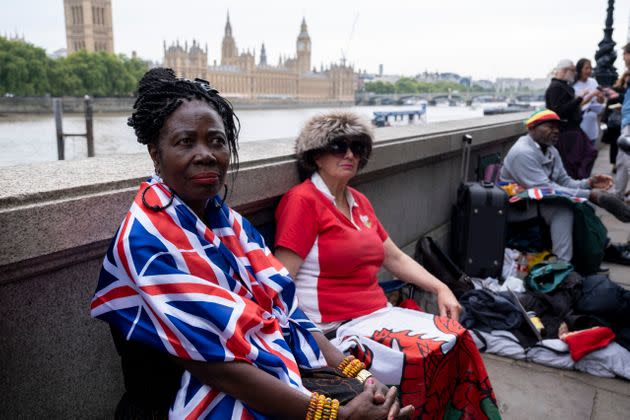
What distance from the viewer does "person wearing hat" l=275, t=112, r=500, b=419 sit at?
224cm

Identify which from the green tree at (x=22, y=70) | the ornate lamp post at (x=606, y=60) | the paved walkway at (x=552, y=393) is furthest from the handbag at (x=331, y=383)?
the green tree at (x=22, y=70)

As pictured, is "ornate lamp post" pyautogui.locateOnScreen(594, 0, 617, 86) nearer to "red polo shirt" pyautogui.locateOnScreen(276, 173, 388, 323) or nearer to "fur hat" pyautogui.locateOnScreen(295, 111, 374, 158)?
"fur hat" pyautogui.locateOnScreen(295, 111, 374, 158)

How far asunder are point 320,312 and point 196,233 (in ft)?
3.70

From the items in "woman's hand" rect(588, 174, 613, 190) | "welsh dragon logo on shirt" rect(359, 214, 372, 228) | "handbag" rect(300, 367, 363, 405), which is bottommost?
"handbag" rect(300, 367, 363, 405)

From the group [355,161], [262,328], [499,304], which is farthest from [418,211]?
[262,328]

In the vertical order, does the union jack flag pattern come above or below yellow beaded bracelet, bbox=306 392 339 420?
above

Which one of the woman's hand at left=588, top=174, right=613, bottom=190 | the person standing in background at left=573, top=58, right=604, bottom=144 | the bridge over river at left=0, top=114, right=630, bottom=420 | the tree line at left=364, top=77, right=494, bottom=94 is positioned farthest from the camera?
the tree line at left=364, top=77, right=494, bottom=94

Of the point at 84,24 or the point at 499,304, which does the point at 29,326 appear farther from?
the point at 84,24

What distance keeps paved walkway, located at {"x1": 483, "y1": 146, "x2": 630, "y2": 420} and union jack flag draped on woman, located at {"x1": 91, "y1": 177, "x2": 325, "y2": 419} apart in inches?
76.0

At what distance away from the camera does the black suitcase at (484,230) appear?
16.1 ft

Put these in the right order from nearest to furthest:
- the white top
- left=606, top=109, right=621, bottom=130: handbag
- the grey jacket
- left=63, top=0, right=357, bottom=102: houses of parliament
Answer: the grey jacket, left=606, top=109, right=621, bottom=130: handbag, the white top, left=63, top=0, right=357, bottom=102: houses of parliament

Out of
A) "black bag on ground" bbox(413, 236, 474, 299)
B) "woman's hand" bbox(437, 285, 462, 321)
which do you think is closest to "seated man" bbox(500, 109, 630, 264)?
"black bag on ground" bbox(413, 236, 474, 299)

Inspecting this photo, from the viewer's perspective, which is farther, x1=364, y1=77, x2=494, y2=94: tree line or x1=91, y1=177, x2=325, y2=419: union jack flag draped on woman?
x1=364, y1=77, x2=494, y2=94: tree line

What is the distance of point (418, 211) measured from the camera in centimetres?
499
